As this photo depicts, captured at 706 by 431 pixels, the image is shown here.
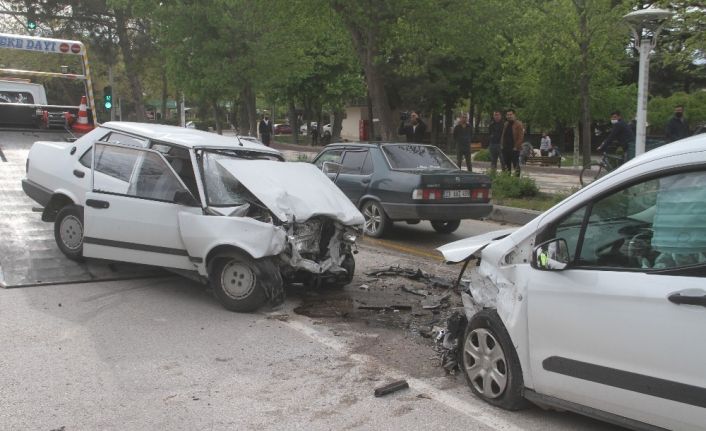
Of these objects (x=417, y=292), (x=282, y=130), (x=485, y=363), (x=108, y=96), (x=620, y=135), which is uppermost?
(x=282, y=130)

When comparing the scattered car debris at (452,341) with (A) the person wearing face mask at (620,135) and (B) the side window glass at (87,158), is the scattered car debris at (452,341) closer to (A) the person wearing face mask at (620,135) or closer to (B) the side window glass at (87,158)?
(B) the side window glass at (87,158)

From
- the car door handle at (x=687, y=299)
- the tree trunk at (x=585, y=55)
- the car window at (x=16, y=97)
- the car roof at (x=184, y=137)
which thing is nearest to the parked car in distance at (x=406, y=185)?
the car roof at (x=184, y=137)

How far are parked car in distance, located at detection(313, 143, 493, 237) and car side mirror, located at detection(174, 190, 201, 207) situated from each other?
4266 millimetres

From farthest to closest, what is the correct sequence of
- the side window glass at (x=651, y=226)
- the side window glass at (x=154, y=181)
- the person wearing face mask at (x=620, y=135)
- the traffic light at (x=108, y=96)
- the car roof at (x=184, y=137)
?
the traffic light at (x=108, y=96) → the person wearing face mask at (x=620, y=135) → the car roof at (x=184, y=137) → the side window glass at (x=154, y=181) → the side window glass at (x=651, y=226)

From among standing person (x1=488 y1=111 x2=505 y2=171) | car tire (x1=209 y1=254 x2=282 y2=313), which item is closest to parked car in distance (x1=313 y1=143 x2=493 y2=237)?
car tire (x1=209 y1=254 x2=282 y2=313)

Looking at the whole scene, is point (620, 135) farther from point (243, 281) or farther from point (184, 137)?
point (243, 281)

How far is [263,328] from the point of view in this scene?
5.70m

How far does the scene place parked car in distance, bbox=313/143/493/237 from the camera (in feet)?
32.2

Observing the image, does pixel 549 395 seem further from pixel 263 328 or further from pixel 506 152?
pixel 506 152

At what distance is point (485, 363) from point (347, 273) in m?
2.99

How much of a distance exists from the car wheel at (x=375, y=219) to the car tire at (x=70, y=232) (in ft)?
14.4

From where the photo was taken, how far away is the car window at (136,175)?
21.5ft

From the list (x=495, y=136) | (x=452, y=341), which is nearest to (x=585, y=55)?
(x=495, y=136)

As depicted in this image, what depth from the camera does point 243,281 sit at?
6.08m
